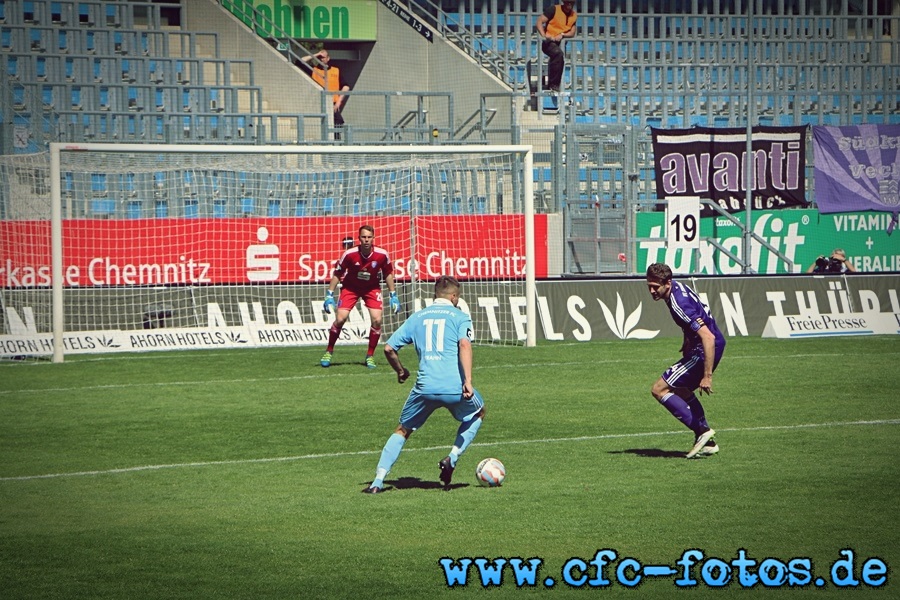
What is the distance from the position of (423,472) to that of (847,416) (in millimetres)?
5613

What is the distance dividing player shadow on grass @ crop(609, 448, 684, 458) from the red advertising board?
38.3 ft

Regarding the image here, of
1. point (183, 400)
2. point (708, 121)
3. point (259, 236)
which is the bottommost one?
point (183, 400)

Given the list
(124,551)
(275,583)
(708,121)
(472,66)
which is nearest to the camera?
(275,583)

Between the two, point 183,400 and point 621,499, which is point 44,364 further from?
point 621,499

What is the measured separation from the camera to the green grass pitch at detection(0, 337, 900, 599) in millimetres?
7766

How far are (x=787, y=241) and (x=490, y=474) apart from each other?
20.9 m

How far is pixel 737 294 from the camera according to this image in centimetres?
2427

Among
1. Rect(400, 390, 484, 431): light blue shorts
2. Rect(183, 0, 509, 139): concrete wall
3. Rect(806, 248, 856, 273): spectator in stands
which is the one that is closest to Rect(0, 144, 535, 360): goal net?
Rect(183, 0, 509, 139): concrete wall

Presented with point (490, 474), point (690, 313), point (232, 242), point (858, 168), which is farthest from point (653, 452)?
point (858, 168)

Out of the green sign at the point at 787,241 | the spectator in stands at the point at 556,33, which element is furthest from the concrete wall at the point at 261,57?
the green sign at the point at 787,241

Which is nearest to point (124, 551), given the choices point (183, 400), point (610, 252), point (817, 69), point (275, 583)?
point (275, 583)

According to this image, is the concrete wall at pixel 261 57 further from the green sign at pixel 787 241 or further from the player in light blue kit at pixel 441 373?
the player in light blue kit at pixel 441 373

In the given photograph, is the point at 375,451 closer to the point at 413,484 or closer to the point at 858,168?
the point at 413,484

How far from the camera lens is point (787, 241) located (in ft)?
97.5
